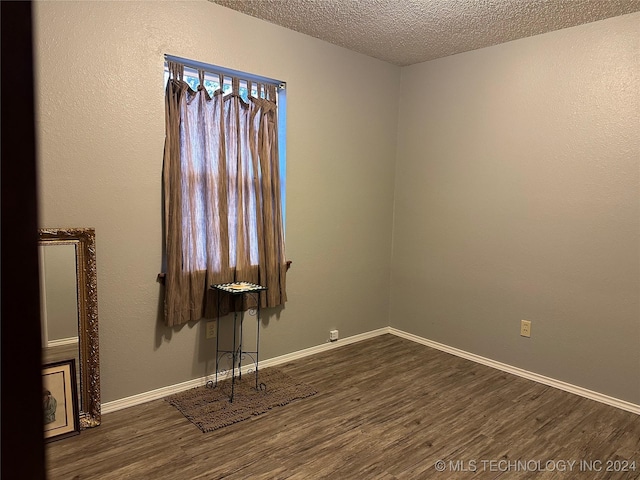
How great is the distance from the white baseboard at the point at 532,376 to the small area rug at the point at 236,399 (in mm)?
1432

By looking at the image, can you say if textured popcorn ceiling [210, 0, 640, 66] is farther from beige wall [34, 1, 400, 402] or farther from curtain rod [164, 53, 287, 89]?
curtain rod [164, 53, 287, 89]

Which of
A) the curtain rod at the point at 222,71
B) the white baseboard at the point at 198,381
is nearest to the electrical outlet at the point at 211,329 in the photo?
the white baseboard at the point at 198,381

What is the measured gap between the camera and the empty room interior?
2314 mm

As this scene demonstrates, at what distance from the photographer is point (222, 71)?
2938 millimetres

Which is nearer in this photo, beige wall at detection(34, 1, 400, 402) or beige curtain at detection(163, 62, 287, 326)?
beige wall at detection(34, 1, 400, 402)

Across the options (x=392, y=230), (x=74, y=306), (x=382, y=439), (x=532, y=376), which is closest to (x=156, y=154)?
(x=74, y=306)

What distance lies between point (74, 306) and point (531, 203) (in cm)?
311

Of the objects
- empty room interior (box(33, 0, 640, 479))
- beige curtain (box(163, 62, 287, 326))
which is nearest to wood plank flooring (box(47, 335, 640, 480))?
empty room interior (box(33, 0, 640, 479))

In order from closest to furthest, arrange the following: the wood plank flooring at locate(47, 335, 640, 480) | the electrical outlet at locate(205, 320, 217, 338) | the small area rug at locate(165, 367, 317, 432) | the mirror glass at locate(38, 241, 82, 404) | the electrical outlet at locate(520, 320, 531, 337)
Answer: the wood plank flooring at locate(47, 335, 640, 480) < the mirror glass at locate(38, 241, 82, 404) < the small area rug at locate(165, 367, 317, 432) < the electrical outlet at locate(205, 320, 217, 338) < the electrical outlet at locate(520, 320, 531, 337)

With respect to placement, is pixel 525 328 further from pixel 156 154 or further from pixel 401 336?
pixel 156 154

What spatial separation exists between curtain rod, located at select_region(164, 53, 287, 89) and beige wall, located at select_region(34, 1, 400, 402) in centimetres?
4

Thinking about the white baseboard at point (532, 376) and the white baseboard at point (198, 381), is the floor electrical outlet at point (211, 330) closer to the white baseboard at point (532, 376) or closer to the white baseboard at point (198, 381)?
the white baseboard at point (198, 381)

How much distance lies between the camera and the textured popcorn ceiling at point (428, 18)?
2.72 metres

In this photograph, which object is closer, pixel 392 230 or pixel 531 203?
pixel 531 203
